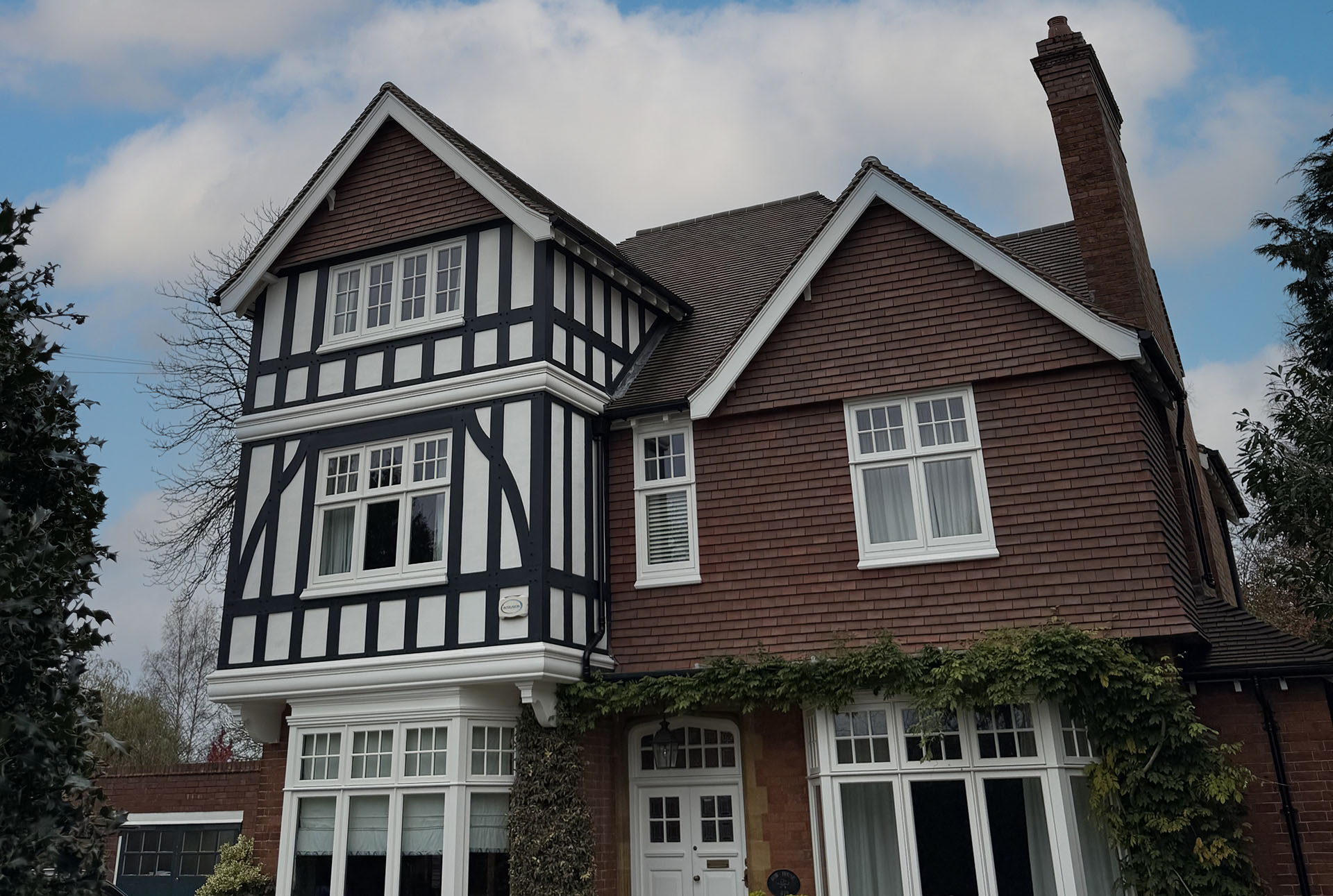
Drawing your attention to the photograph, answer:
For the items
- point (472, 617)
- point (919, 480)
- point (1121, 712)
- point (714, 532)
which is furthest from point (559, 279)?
point (1121, 712)

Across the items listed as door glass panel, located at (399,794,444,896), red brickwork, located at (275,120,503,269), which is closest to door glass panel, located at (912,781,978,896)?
door glass panel, located at (399,794,444,896)

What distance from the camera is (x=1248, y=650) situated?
35.7 ft

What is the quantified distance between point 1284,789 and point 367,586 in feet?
33.4

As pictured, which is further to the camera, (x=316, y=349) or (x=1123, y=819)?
(x=316, y=349)

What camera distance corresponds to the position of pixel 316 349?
14039 millimetres

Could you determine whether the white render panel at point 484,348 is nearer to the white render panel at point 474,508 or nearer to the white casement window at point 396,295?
the white casement window at point 396,295

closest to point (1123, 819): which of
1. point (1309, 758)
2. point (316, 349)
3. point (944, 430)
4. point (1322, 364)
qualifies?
point (1309, 758)

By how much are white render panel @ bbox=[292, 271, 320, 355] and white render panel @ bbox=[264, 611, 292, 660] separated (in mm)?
3666

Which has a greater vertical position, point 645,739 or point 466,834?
point 645,739

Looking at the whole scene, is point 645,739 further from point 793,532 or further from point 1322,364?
point 1322,364

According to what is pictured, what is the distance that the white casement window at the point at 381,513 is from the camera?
12.6 m

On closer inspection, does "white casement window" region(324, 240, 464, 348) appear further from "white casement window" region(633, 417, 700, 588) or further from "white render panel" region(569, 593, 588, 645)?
"white render panel" region(569, 593, 588, 645)

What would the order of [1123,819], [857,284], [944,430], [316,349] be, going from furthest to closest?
[316,349], [857,284], [944,430], [1123,819]

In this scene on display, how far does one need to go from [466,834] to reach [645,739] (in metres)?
2.52
